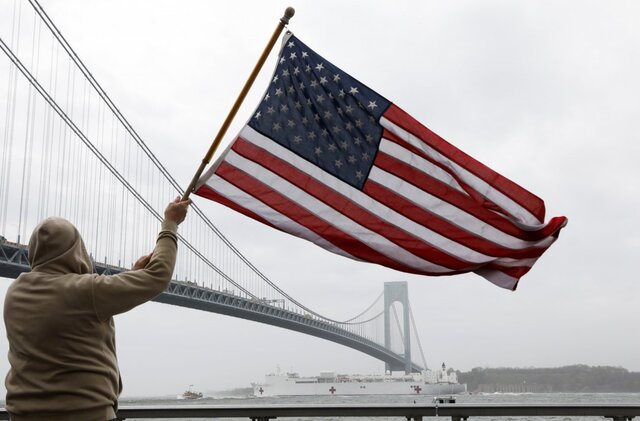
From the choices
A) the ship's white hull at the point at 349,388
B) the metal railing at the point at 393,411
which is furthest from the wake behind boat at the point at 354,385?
the metal railing at the point at 393,411

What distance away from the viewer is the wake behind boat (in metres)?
60.0

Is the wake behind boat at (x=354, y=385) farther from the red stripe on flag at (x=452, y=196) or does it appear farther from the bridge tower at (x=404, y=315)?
the red stripe on flag at (x=452, y=196)

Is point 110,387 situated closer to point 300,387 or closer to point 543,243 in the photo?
point 543,243

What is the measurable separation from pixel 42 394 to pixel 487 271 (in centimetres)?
221

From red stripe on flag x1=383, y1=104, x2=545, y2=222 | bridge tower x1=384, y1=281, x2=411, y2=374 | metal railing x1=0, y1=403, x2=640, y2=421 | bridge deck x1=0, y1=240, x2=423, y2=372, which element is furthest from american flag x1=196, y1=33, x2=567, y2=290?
bridge tower x1=384, y1=281, x2=411, y2=374

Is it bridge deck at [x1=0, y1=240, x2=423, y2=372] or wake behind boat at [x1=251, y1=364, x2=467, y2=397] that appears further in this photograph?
wake behind boat at [x1=251, y1=364, x2=467, y2=397]

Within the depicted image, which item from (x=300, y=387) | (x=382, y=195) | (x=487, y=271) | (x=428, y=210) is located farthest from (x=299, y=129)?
(x=300, y=387)

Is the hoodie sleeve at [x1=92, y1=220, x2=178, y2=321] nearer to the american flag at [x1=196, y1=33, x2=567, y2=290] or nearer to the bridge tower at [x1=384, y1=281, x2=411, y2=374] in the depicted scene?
the american flag at [x1=196, y1=33, x2=567, y2=290]

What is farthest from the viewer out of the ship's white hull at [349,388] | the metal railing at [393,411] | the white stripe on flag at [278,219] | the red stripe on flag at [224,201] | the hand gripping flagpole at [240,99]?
the ship's white hull at [349,388]

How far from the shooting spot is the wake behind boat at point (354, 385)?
60.0m

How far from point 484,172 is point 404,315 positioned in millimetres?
62521

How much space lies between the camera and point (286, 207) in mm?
3406

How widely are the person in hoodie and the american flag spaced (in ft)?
5.10

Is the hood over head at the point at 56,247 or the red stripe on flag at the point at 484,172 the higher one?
the red stripe on flag at the point at 484,172
